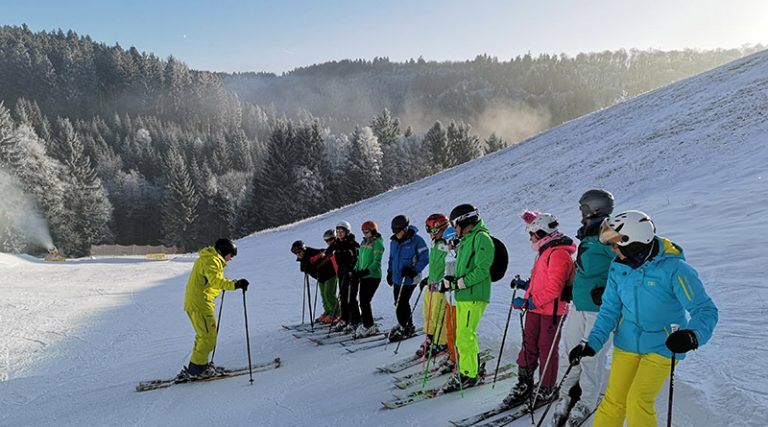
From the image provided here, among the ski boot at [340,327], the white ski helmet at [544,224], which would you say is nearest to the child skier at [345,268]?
the ski boot at [340,327]

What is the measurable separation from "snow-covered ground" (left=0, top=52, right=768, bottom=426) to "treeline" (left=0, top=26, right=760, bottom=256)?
31669 millimetres

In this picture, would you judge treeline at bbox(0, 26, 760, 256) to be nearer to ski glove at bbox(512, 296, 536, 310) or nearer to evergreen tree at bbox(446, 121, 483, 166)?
evergreen tree at bbox(446, 121, 483, 166)

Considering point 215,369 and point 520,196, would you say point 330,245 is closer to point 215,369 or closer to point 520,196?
point 215,369

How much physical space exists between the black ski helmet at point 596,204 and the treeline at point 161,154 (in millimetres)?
50732

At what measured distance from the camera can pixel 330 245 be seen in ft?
28.2

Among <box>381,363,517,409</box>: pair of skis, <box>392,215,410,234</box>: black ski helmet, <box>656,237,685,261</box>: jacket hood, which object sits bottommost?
<box>381,363,517,409</box>: pair of skis

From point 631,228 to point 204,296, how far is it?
219 inches

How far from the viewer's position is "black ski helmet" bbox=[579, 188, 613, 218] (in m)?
4.20

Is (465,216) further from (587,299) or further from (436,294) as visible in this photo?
(436,294)

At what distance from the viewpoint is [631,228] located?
10.5 feet

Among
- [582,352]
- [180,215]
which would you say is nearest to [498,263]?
[582,352]

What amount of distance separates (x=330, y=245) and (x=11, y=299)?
1053 centimetres

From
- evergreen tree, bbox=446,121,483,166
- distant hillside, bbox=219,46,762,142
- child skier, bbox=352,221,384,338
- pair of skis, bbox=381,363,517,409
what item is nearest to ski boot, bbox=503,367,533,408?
pair of skis, bbox=381,363,517,409

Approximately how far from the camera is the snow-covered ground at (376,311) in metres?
5.32
